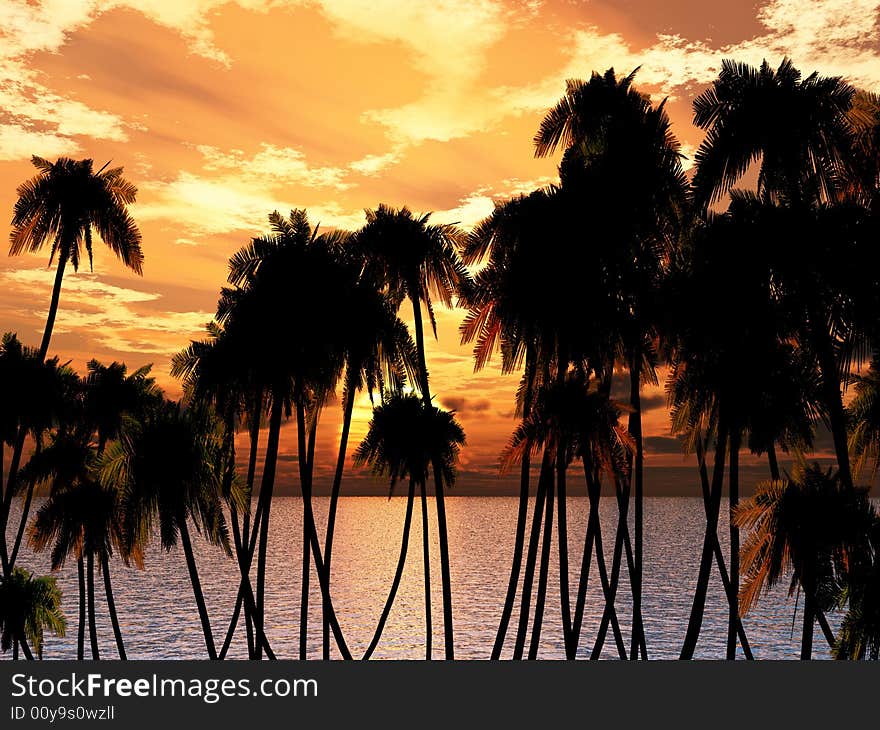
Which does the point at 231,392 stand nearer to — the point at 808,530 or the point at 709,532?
the point at 709,532

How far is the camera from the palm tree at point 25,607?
125 ft

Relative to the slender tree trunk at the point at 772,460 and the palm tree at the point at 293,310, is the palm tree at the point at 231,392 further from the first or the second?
the slender tree trunk at the point at 772,460

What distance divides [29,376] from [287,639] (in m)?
48.2

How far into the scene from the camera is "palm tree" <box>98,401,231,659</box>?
32094mm

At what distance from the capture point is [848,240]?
27672 millimetres

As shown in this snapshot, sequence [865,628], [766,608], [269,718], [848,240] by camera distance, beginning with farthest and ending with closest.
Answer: [766,608]
[848,240]
[865,628]
[269,718]

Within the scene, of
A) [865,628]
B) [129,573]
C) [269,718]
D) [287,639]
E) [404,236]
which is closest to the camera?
[269,718]

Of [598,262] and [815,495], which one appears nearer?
[815,495]

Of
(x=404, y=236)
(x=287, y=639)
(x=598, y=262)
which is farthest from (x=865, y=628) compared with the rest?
(x=287, y=639)

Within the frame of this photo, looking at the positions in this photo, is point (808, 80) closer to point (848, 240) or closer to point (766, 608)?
point (848, 240)

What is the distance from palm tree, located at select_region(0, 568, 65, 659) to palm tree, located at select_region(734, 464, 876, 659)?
105 feet

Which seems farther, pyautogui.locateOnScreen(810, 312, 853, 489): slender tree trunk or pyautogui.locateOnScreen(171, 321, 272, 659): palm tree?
pyautogui.locateOnScreen(171, 321, 272, 659): palm tree

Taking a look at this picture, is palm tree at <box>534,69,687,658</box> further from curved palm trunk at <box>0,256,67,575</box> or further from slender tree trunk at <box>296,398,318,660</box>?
curved palm trunk at <box>0,256,67,575</box>

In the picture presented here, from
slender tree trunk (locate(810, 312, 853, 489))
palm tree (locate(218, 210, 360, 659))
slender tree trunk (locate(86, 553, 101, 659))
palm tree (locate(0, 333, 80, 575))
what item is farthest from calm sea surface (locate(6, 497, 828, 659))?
slender tree trunk (locate(810, 312, 853, 489))
